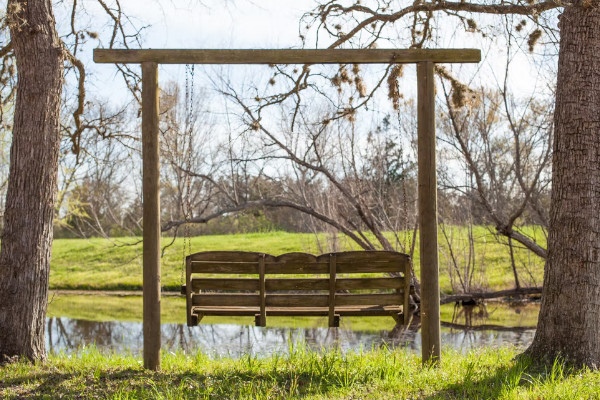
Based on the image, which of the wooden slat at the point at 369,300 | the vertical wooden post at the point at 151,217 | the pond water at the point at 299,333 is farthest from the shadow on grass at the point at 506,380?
the pond water at the point at 299,333

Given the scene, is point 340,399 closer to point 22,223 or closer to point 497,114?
point 22,223

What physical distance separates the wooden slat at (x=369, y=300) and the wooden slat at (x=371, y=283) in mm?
81

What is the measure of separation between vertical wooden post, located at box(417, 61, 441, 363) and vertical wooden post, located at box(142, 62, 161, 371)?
7.62 ft

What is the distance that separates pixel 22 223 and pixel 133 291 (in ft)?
40.7

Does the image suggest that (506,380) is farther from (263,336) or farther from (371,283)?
(263,336)

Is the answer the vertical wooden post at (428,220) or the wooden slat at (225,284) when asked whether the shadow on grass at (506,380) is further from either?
the wooden slat at (225,284)

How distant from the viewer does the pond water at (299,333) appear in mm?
9938

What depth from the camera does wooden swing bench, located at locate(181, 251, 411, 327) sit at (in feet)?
17.4

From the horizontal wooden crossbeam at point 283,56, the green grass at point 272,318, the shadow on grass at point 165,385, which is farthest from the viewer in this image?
the green grass at point 272,318

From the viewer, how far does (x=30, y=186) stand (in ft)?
19.4

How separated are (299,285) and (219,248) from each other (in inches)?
552

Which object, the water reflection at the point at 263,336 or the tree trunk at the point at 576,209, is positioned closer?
the tree trunk at the point at 576,209

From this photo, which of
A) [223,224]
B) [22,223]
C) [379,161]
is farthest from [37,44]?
[223,224]

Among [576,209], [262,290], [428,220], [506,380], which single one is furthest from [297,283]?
[576,209]
